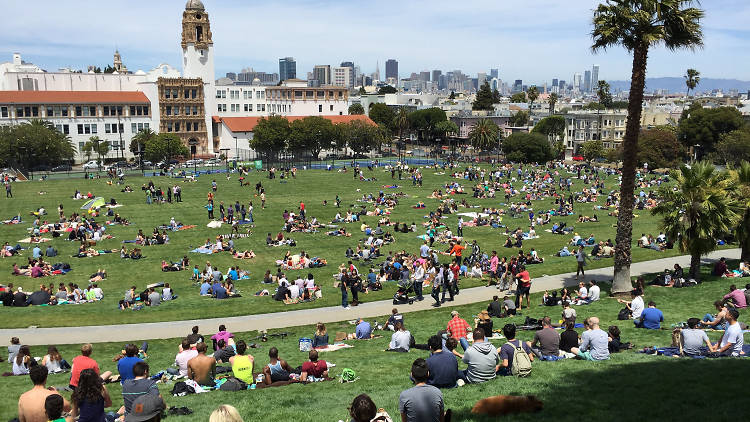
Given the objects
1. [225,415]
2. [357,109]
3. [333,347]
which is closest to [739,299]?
[333,347]

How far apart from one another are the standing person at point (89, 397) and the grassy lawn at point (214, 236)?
46.7 ft

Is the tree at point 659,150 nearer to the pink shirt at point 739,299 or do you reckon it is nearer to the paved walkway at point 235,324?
the paved walkway at point 235,324

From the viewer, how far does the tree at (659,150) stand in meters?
88.5

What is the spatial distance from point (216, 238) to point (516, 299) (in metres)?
22.4

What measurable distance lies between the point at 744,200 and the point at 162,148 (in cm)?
8303

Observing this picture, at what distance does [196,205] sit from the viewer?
166ft

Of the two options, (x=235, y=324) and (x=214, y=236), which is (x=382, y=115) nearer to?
(x=214, y=236)

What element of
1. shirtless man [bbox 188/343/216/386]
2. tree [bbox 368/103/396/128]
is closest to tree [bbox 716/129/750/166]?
tree [bbox 368/103/396/128]

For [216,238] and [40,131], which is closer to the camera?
[216,238]

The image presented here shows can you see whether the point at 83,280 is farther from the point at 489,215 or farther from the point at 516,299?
the point at 489,215

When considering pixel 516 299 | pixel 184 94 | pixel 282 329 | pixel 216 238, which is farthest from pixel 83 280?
pixel 184 94

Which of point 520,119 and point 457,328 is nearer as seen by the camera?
point 457,328

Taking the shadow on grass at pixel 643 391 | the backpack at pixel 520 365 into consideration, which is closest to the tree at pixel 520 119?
the shadow on grass at pixel 643 391

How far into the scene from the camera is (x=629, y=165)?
22.1m
